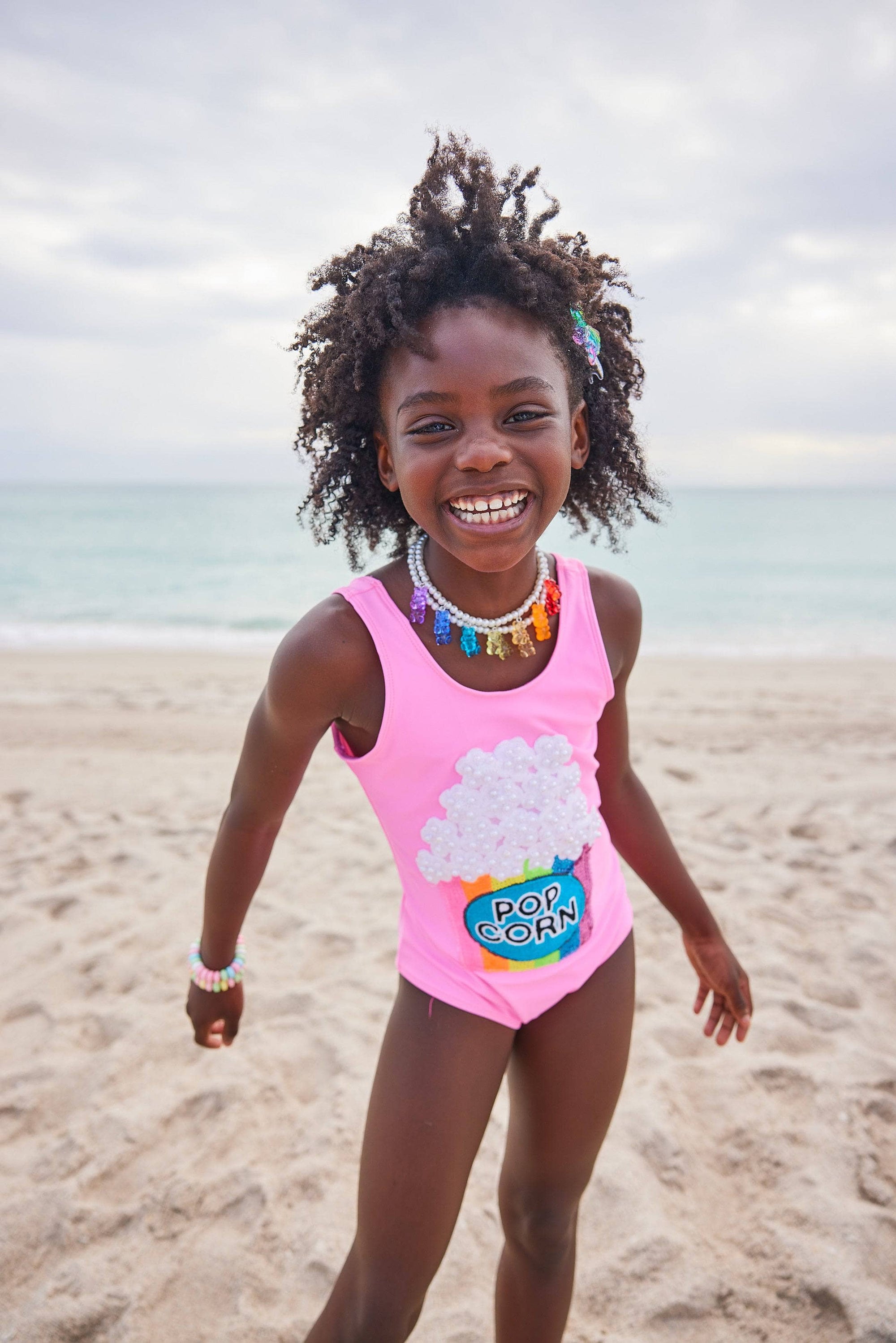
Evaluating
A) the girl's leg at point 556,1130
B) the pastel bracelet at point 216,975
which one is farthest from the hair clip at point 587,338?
the pastel bracelet at point 216,975

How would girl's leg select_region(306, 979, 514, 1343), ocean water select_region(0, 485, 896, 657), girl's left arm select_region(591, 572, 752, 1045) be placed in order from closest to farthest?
girl's leg select_region(306, 979, 514, 1343) < girl's left arm select_region(591, 572, 752, 1045) < ocean water select_region(0, 485, 896, 657)

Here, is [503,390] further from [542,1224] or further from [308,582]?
[308,582]

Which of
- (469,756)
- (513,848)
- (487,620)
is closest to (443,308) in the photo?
(487,620)

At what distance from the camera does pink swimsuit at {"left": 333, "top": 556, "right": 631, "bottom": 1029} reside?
154 centimetres

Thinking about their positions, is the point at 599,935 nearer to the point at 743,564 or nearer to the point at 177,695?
the point at 177,695

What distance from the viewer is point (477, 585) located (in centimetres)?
168

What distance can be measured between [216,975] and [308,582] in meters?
19.2

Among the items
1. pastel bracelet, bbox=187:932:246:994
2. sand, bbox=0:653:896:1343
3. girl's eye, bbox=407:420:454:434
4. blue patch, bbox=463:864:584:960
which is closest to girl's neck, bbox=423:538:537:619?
girl's eye, bbox=407:420:454:434

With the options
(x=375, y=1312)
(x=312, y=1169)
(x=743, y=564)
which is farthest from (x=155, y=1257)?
(x=743, y=564)

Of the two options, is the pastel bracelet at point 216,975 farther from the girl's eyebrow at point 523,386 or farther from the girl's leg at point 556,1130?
the girl's eyebrow at point 523,386

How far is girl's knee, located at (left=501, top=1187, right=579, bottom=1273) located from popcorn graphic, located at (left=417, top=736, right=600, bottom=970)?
45 cm

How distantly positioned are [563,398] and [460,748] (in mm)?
671

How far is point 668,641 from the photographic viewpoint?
13.1 metres

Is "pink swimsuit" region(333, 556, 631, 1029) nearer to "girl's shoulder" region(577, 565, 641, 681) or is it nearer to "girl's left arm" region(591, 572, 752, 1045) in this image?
"girl's shoulder" region(577, 565, 641, 681)
